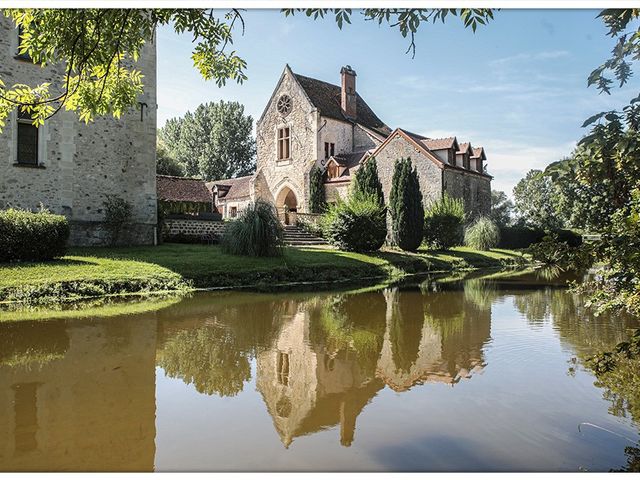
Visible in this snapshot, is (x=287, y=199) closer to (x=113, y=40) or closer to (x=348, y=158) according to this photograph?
(x=348, y=158)

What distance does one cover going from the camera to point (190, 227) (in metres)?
17.3

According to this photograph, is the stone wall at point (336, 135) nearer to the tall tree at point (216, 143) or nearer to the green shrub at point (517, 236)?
the green shrub at point (517, 236)

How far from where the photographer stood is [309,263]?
45.7 feet

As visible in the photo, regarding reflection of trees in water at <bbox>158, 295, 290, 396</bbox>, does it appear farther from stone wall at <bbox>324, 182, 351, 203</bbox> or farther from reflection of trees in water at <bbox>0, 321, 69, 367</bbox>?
stone wall at <bbox>324, 182, 351, 203</bbox>

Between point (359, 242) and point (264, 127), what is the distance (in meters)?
17.2

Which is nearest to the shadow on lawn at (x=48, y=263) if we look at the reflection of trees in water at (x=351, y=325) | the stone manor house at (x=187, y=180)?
the stone manor house at (x=187, y=180)

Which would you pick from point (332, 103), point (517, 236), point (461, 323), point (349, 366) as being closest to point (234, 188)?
point (332, 103)

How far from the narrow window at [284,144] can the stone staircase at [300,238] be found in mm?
10021

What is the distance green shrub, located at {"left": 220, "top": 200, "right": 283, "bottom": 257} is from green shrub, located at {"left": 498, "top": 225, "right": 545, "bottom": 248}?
63.1ft

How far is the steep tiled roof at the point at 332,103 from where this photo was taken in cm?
3031

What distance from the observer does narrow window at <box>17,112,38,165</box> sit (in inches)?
520

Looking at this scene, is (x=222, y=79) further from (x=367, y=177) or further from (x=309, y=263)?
(x=367, y=177)

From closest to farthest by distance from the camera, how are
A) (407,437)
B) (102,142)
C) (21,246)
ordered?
1. (407,437)
2. (21,246)
3. (102,142)
